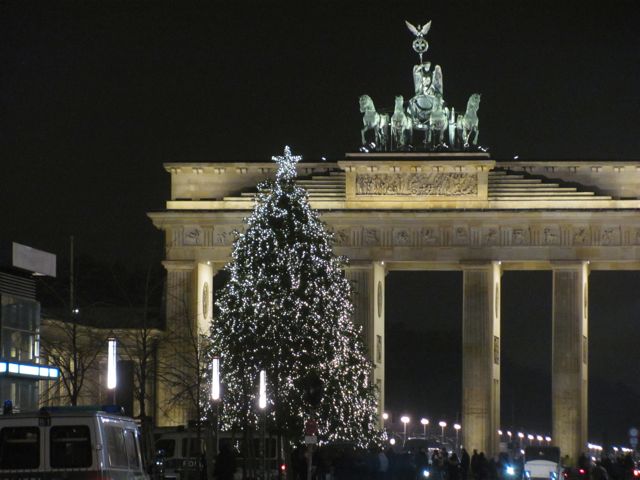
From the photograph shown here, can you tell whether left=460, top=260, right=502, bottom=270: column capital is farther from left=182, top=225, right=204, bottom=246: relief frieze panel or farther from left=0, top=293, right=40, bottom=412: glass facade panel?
left=0, top=293, right=40, bottom=412: glass facade panel

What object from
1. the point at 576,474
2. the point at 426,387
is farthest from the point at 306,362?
the point at 426,387

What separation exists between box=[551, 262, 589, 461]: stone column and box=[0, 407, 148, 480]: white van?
66644 mm

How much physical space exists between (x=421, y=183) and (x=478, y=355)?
9838mm

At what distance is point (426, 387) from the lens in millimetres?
177250

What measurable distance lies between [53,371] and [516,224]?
49432mm

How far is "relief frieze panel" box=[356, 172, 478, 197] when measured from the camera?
319 feet

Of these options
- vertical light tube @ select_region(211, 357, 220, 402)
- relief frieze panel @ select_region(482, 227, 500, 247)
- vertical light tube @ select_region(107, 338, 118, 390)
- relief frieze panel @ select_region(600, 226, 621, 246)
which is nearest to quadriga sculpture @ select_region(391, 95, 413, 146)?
relief frieze panel @ select_region(482, 227, 500, 247)

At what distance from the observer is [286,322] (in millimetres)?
68000

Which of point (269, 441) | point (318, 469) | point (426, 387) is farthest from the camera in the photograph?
point (426, 387)

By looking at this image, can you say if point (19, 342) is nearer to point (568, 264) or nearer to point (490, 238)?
point (490, 238)

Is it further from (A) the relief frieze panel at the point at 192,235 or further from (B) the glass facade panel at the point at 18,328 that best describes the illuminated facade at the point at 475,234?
(B) the glass facade panel at the point at 18,328

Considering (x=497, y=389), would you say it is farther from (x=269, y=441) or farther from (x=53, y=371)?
(x=53, y=371)

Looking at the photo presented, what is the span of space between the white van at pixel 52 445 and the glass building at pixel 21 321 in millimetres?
14517

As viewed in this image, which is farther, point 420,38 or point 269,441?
point 420,38
